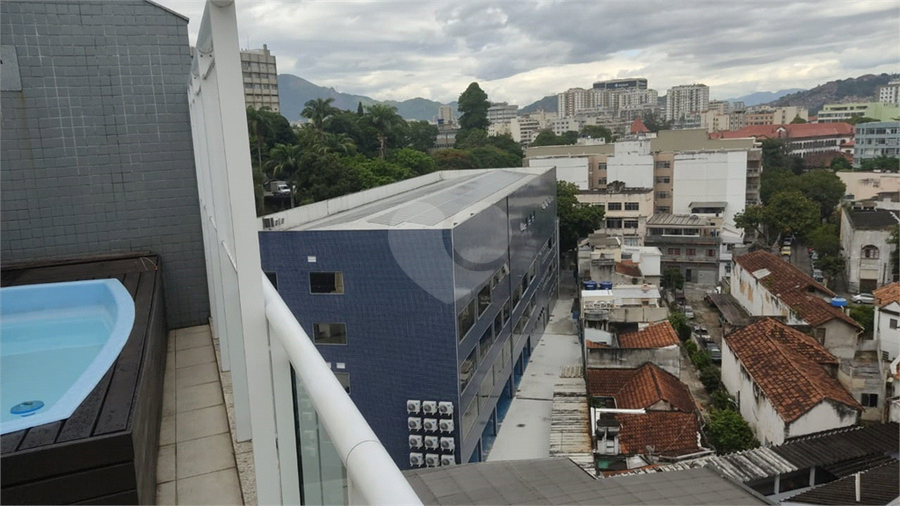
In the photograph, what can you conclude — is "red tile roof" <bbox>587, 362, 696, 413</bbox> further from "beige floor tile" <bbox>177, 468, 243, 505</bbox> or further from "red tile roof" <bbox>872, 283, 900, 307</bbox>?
"beige floor tile" <bbox>177, 468, 243, 505</bbox>

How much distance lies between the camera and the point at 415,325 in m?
6.66

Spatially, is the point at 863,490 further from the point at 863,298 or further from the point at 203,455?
the point at 863,298

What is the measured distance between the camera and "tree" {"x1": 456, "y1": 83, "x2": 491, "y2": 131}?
38.3 m

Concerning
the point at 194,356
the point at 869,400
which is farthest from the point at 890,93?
the point at 194,356

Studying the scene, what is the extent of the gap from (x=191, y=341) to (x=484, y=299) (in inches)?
172

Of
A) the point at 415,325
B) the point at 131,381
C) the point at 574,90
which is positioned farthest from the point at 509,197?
the point at 574,90

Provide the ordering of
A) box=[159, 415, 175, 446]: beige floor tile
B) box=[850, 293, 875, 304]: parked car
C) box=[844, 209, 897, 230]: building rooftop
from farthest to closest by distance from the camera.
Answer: box=[844, 209, 897, 230]: building rooftop < box=[850, 293, 875, 304]: parked car < box=[159, 415, 175, 446]: beige floor tile

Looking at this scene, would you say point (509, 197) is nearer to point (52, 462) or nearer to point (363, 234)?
point (363, 234)

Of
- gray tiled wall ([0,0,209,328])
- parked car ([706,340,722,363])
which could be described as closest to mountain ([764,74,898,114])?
parked car ([706,340,722,363])

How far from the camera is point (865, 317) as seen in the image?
12336 millimetres

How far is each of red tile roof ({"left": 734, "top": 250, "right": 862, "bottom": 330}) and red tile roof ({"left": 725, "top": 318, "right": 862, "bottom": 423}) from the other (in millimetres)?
893

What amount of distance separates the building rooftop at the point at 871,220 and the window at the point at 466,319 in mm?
12955

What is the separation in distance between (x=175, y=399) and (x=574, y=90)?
270 feet

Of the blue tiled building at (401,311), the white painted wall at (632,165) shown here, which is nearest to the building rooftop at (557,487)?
the blue tiled building at (401,311)
